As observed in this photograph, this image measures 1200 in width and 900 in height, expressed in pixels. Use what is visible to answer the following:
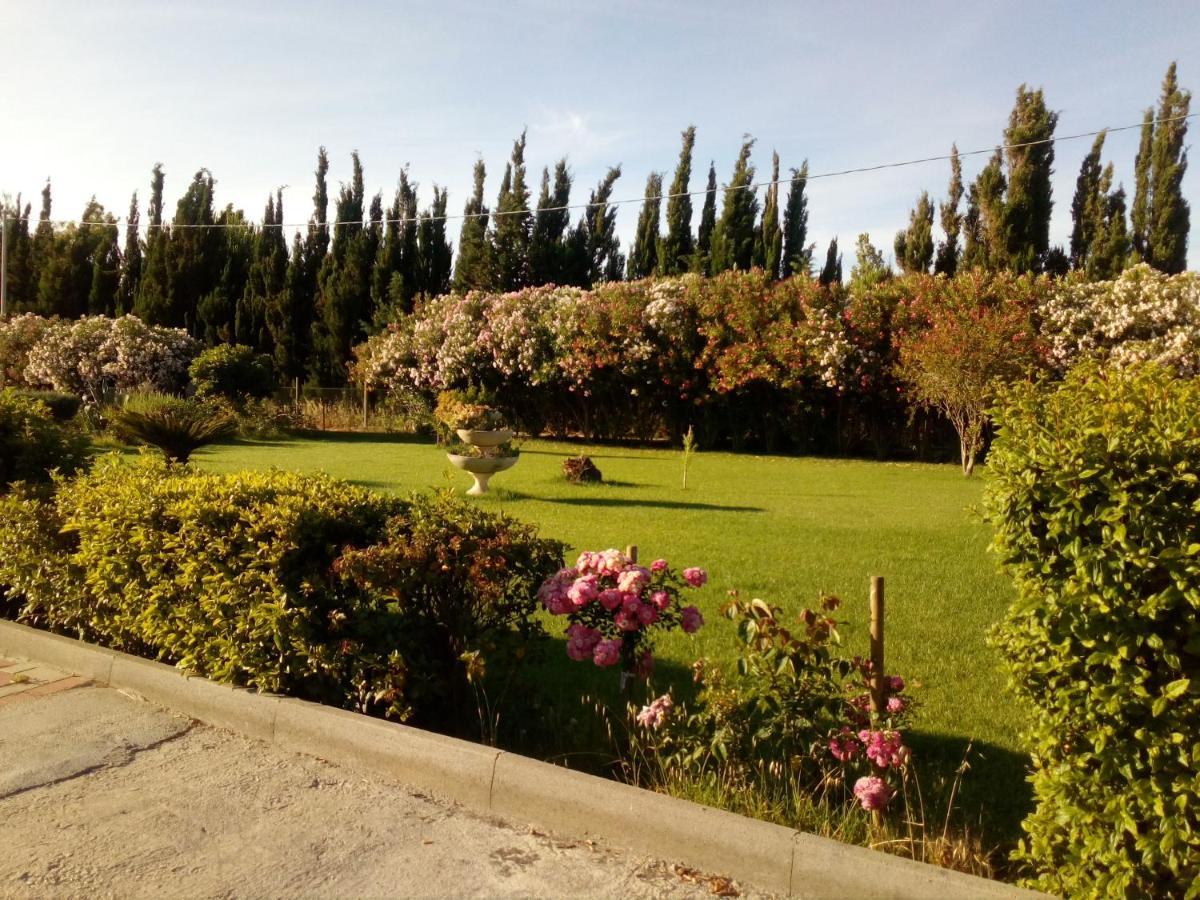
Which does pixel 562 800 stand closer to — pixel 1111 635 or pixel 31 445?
pixel 1111 635

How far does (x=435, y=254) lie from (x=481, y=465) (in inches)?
1052

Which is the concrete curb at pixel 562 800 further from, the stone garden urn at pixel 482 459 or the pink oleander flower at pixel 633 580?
the stone garden urn at pixel 482 459

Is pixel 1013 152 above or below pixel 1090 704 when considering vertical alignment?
above

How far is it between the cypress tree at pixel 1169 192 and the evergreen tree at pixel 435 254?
82.8 feet

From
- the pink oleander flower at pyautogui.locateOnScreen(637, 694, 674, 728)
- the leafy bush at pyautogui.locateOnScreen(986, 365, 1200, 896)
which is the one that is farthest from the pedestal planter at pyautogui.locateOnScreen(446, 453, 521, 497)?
the leafy bush at pyautogui.locateOnScreen(986, 365, 1200, 896)

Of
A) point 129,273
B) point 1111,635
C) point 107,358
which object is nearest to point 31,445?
point 1111,635

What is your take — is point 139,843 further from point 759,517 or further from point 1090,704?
point 759,517

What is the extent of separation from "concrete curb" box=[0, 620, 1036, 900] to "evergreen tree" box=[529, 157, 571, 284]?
33.6 meters

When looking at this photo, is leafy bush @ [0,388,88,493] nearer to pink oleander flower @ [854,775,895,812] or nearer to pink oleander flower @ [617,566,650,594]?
pink oleander flower @ [617,566,650,594]

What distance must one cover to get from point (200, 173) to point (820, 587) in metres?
41.2

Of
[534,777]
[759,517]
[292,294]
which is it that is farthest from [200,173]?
[534,777]

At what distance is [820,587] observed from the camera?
24.9 ft

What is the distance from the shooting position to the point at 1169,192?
30391 millimetres

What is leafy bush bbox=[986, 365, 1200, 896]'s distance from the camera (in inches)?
98.1
